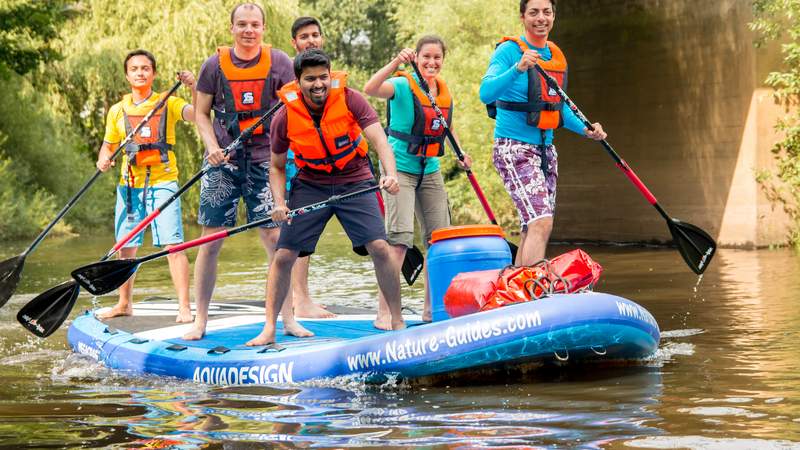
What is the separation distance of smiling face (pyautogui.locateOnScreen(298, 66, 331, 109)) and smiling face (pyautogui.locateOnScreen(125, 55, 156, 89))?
7.36 feet

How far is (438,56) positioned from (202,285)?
178 centimetres

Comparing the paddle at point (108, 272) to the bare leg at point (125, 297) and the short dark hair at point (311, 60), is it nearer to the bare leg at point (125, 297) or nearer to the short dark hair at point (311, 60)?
the bare leg at point (125, 297)

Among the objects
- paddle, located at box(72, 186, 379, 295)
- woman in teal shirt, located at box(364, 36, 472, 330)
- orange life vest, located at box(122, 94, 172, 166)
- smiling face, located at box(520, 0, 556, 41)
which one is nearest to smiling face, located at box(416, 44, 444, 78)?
woman in teal shirt, located at box(364, 36, 472, 330)

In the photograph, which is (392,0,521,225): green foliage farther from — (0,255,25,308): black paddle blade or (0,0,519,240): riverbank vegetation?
(0,255,25,308): black paddle blade

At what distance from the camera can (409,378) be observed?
18.9ft

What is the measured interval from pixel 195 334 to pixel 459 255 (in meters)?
1.56

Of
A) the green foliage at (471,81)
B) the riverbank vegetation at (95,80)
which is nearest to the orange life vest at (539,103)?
the green foliage at (471,81)

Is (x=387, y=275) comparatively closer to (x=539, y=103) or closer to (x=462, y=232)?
(x=462, y=232)

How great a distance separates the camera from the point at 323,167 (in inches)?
245

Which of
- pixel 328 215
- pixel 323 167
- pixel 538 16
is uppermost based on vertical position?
pixel 538 16

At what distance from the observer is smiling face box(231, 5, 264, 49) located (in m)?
6.73

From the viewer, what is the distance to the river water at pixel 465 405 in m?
4.60

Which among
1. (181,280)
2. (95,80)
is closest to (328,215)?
(181,280)

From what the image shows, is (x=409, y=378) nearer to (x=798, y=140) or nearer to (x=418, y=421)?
(x=418, y=421)
